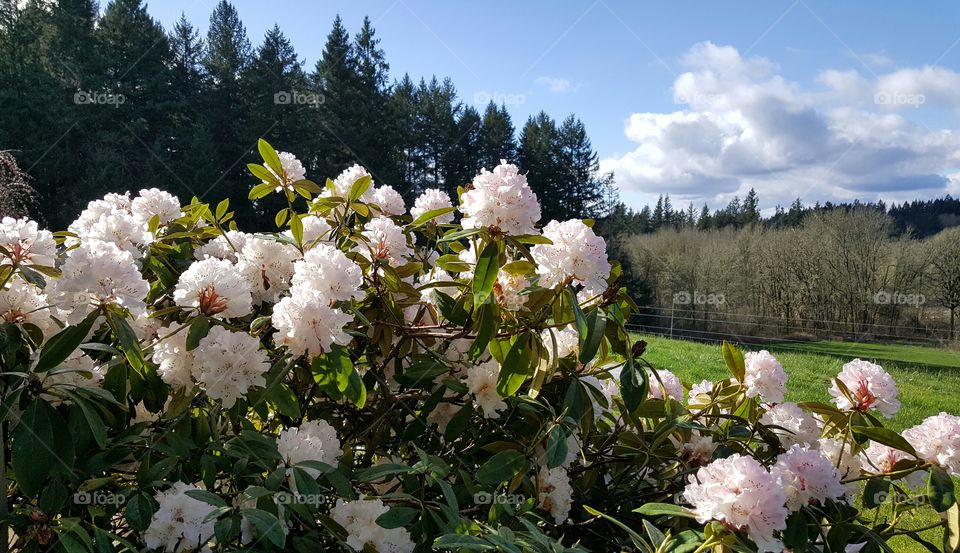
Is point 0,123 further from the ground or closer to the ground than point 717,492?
further from the ground

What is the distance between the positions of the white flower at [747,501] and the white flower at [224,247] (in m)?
1.31

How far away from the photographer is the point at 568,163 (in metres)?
35.4

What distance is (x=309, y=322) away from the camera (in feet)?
4.01

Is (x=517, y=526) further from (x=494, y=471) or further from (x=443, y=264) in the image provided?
(x=443, y=264)

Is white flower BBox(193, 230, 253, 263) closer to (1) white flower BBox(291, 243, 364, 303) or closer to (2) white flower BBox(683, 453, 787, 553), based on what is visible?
(1) white flower BBox(291, 243, 364, 303)

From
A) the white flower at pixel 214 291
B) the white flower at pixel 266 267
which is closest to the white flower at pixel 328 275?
the white flower at pixel 214 291

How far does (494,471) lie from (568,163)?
35.1 m

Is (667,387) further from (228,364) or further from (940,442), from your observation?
(228,364)

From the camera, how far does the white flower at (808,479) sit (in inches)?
51.3

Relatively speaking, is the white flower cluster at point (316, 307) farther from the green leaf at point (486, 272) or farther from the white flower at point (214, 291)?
the green leaf at point (486, 272)

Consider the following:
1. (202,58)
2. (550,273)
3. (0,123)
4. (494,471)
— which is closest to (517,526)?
(494,471)

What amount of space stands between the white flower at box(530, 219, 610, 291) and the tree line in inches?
839

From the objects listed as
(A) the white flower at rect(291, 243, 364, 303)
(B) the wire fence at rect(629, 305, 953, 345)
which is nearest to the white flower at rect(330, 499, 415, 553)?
(A) the white flower at rect(291, 243, 364, 303)

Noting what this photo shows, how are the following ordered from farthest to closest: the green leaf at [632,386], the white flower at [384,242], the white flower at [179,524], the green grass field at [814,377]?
the green grass field at [814,377] → the white flower at [384,242] → the green leaf at [632,386] → the white flower at [179,524]
